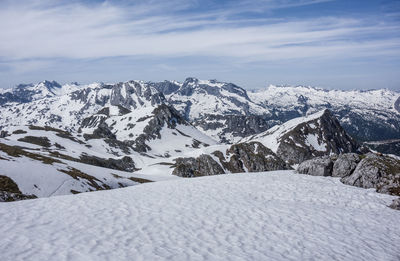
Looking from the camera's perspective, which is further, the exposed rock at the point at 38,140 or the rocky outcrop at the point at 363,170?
the exposed rock at the point at 38,140

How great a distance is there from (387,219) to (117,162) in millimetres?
139439

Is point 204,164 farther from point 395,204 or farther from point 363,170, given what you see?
point 395,204

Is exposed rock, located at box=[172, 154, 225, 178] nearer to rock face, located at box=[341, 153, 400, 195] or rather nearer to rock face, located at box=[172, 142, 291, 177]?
rock face, located at box=[172, 142, 291, 177]

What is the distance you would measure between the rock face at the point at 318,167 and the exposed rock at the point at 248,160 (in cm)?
11790

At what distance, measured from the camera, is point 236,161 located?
546 ft

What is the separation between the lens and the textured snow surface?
549 inches

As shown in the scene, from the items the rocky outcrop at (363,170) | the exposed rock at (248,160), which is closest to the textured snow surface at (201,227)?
the rocky outcrop at (363,170)

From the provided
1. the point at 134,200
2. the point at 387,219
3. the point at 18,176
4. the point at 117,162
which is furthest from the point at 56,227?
the point at 117,162

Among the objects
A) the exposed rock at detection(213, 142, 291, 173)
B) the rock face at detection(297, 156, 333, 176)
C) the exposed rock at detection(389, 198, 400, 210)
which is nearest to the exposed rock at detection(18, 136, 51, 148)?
the exposed rock at detection(213, 142, 291, 173)

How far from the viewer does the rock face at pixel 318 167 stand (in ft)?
130

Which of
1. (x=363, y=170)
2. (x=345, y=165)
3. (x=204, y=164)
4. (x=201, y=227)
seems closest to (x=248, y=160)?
(x=204, y=164)

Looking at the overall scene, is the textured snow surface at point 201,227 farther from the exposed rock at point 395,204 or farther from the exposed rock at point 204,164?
the exposed rock at point 204,164

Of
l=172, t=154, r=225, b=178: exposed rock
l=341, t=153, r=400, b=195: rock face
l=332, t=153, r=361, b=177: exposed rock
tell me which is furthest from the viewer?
l=172, t=154, r=225, b=178: exposed rock

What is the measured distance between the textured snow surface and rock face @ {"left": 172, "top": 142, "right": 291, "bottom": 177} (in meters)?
112
